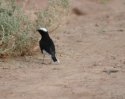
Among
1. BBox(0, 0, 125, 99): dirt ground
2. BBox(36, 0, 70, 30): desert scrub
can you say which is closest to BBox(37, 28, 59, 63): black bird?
BBox(0, 0, 125, 99): dirt ground

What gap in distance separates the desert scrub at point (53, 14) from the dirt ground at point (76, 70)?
23.7 inches

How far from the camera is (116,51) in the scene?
38.7ft

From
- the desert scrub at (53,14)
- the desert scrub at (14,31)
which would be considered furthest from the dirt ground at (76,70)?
the desert scrub at (53,14)

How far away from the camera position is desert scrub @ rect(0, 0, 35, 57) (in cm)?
1085

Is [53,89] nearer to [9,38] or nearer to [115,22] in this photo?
[9,38]

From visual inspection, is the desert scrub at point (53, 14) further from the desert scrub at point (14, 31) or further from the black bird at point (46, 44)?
the black bird at point (46, 44)

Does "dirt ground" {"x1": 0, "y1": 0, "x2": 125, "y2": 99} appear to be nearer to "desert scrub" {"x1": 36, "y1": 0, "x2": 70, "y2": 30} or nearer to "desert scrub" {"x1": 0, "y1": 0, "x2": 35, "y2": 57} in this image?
"desert scrub" {"x1": 0, "y1": 0, "x2": 35, "y2": 57}

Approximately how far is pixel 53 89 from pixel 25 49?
9.13ft

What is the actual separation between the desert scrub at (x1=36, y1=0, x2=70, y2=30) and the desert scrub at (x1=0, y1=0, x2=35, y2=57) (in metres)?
0.35

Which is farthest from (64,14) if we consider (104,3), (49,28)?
(104,3)

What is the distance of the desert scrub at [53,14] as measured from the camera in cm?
1158

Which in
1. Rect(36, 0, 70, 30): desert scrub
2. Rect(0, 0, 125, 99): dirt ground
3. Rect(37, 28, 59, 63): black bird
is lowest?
Rect(0, 0, 125, 99): dirt ground

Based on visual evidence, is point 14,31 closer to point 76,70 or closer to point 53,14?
point 53,14

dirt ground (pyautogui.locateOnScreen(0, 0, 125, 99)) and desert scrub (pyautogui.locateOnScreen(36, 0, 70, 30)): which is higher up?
desert scrub (pyautogui.locateOnScreen(36, 0, 70, 30))
